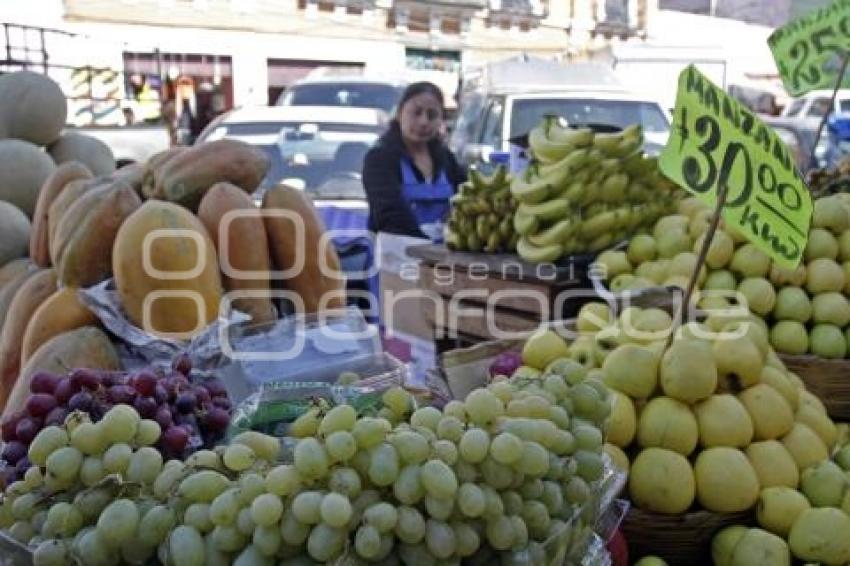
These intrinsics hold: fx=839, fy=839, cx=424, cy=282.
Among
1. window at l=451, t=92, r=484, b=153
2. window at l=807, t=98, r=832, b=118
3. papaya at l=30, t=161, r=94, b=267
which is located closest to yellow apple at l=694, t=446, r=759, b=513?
papaya at l=30, t=161, r=94, b=267

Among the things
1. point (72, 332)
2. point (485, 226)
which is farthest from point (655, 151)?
point (72, 332)

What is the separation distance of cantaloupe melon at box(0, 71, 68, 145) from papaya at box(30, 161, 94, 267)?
0.90 m

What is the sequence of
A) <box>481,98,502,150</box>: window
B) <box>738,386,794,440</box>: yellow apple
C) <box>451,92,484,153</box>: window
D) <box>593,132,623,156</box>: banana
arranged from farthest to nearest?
<box>451,92,484,153</box>: window, <box>481,98,502,150</box>: window, <box>593,132,623,156</box>: banana, <box>738,386,794,440</box>: yellow apple

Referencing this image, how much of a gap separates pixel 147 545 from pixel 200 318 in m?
0.84

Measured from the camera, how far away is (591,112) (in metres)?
6.95

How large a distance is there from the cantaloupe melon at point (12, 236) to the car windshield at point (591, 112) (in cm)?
501

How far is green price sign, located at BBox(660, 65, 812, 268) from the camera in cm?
155

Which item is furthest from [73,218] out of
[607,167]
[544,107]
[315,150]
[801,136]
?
[801,136]

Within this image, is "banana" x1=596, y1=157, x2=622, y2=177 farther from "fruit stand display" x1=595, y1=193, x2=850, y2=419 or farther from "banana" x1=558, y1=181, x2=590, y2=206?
"fruit stand display" x1=595, y1=193, x2=850, y2=419

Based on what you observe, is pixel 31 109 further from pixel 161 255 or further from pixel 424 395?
pixel 424 395

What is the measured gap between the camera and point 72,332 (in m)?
1.66

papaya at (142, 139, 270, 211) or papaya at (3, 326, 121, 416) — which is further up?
papaya at (142, 139, 270, 211)

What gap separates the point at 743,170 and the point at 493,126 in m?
5.87

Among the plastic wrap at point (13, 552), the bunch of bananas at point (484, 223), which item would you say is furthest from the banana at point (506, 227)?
the plastic wrap at point (13, 552)
